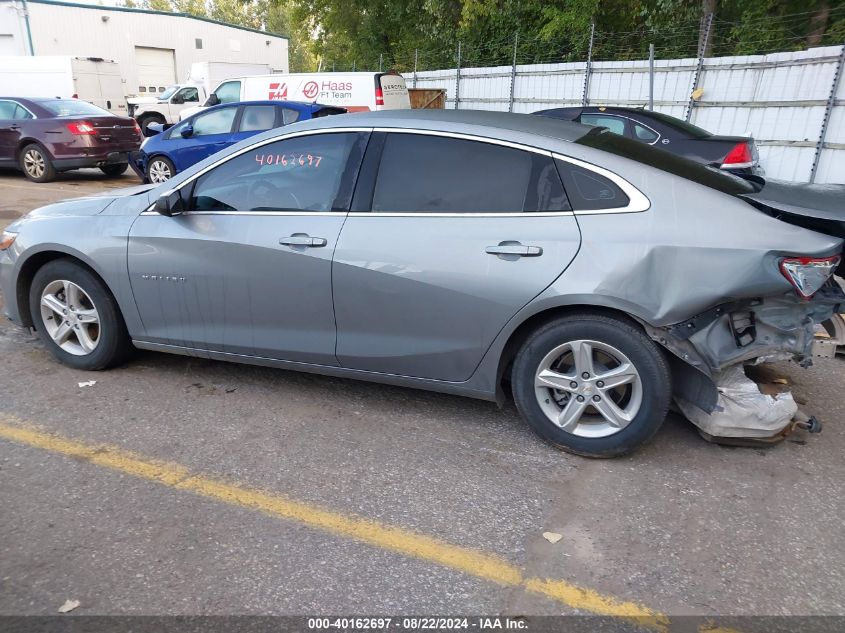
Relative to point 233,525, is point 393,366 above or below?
above

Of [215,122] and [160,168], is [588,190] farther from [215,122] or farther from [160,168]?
[160,168]

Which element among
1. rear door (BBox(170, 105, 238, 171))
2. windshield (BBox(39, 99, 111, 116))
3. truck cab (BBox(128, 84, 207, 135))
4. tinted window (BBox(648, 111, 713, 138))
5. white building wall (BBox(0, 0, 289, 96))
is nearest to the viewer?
tinted window (BBox(648, 111, 713, 138))

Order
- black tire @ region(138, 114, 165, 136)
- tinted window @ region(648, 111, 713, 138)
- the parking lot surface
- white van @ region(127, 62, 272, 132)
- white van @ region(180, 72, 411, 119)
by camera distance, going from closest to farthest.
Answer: the parking lot surface
tinted window @ region(648, 111, 713, 138)
white van @ region(180, 72, 411, 119)
white van @ region(127, 62, 272, 132)
black tire @ region(138, 114, 165, 136)

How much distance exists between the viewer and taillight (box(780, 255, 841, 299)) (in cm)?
295

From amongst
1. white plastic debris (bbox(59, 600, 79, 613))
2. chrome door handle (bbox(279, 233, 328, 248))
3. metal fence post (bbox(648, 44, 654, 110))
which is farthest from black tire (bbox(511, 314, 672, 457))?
metal fence post (bbox(648, 44, 654, 110))

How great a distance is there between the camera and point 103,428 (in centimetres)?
361

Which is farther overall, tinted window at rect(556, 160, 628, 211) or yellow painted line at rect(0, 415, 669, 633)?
tinted window at rect(556, 160, 628, 211)

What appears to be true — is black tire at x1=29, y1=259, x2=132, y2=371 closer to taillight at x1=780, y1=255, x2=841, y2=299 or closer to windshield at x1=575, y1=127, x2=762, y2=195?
windshield at x1=575, y1=127, x2=762, y2=195

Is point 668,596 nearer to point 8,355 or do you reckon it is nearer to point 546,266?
point 546,266

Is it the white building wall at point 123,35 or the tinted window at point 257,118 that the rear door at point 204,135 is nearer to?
the tinted window at point 257,118

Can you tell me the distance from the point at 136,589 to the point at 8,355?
296 cm

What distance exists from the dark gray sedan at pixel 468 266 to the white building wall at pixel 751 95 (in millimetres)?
9272

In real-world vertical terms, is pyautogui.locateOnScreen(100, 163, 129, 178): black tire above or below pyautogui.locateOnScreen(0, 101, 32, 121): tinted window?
below

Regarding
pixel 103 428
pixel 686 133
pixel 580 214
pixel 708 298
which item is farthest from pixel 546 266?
pixel 686 133
